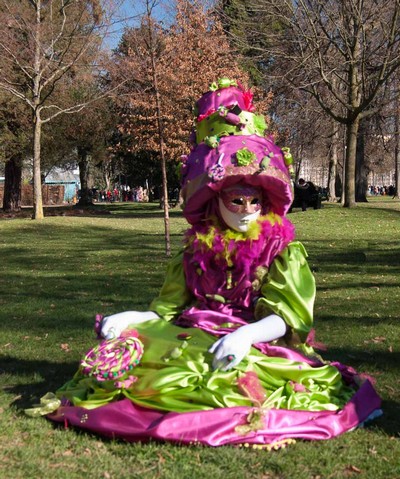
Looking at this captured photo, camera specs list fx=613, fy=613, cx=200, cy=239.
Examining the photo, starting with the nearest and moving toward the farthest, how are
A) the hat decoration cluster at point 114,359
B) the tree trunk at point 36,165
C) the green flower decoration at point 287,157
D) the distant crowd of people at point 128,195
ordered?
the hat decoration cluster at point 114,359, the green flower decoration at point 287,157, the tree trunk at point 36,165, the distant crowd of people at point 128,195

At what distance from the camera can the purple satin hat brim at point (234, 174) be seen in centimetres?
409

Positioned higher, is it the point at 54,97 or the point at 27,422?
the point at 54,97

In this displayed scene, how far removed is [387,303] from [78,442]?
5.34 meters

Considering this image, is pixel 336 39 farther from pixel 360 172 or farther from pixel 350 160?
pixel 360 172

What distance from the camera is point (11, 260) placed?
13.6 meters

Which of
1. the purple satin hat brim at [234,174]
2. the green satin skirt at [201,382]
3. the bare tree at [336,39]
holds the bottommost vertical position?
the green satin skirt at [201,382]

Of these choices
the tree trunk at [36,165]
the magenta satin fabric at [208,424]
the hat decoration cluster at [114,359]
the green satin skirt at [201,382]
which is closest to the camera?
the magenta satin fabric at [208,424]

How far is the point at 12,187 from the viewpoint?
31.3 m

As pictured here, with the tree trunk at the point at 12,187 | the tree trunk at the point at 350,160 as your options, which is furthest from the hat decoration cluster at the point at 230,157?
the tree trunk at the point at 12,187

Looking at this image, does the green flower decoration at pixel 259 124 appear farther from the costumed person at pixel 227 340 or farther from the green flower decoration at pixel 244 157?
the green flower decoration at pixel 244 157

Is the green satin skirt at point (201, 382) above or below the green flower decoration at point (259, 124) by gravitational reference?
below

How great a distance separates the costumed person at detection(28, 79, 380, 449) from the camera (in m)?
3.56

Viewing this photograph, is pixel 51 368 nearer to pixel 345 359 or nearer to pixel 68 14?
pixel 345 359

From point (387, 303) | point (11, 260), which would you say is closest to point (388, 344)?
point (387, 303)
